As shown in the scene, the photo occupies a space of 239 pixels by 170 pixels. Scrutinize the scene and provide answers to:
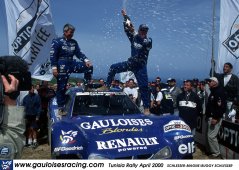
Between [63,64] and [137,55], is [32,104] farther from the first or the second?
[137,55]

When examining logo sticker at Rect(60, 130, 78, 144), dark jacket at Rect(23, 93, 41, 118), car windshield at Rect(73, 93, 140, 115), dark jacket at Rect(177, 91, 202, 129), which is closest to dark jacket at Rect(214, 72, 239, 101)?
dark jacket at Rect(177, 91, 202, 129)

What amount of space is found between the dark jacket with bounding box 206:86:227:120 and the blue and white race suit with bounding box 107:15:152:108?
150cm

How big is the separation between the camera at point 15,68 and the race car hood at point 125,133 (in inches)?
80.0

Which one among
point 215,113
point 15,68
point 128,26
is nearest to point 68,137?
point 15,68

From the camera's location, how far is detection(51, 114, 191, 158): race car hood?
4.62 meters

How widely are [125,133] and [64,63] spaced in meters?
2.74

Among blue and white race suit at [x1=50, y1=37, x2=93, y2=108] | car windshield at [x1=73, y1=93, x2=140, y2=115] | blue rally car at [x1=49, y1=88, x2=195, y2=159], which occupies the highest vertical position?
blue and white race suit at [x1=50, y1=37, x2=93, y2=108]

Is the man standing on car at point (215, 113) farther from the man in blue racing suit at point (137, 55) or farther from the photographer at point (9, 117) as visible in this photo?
the photographer at point (9, 117)

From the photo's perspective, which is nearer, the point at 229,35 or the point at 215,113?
the point at 215,113


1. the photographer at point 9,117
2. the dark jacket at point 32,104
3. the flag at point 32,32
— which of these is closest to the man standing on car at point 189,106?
the flag at point 32,32

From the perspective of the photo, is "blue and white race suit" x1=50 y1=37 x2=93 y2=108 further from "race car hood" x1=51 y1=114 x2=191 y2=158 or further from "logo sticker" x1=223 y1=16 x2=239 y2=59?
"logo sticker" x1=223 y1=16 x2=239 y2=59

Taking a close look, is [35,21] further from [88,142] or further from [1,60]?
[1,60]

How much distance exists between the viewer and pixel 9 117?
2.51m
